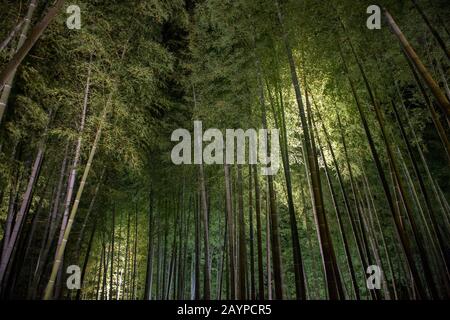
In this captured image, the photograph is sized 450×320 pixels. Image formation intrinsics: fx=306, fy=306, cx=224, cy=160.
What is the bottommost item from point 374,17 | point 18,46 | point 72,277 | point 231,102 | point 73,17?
point 72,277

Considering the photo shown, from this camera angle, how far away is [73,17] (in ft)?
12.9

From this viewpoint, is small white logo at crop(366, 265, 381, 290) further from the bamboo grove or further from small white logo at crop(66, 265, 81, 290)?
small white logo at crop(66, 265, 81, 290)

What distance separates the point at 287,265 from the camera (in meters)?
11.7

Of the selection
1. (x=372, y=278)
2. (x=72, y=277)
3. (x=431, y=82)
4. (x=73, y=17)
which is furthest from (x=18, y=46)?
(x=372, y=278)

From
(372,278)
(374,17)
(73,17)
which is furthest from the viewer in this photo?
(372,278)

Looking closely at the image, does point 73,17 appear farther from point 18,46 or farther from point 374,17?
point 374,17

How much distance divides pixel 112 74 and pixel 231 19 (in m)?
2.46

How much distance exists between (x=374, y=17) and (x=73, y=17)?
4031 mm

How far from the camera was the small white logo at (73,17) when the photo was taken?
3.85m

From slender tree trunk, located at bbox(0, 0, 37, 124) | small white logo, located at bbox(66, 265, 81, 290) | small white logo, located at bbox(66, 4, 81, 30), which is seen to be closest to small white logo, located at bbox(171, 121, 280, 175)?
small white logo, located at bbox(66, 4, 81, 30)

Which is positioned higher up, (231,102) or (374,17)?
(231,102)

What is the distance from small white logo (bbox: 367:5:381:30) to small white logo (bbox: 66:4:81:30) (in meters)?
3.79

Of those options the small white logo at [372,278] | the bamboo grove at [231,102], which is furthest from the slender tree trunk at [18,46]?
the small white logo at [372,278]
